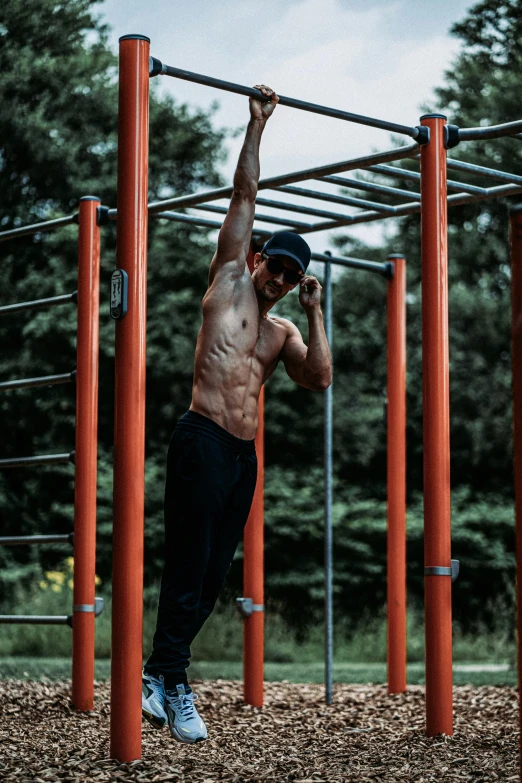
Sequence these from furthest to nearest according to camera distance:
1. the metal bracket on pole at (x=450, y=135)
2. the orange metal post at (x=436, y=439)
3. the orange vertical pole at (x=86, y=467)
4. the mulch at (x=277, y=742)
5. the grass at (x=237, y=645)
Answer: the grass at (x=237, y=645), the orange vertical pole at (x=86, y=467), the metal bracket on pole at (x=450, y=135), the orange metal post at (x=436, y=439), the mulch at (x=277, y=742)

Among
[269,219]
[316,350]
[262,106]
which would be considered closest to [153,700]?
[316,350]

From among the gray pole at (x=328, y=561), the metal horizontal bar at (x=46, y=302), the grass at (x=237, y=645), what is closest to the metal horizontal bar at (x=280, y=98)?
the gray pole at (x=328, y=561)

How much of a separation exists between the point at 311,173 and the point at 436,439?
1.52 meters

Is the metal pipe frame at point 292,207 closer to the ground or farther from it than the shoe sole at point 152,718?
farther from it

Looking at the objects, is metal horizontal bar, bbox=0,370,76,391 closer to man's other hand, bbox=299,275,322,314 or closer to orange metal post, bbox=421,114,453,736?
man's other hand, bbox=299,275,322,314

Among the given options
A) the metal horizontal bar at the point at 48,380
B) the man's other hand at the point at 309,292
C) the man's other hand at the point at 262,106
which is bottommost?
the metal horizontal bar at the point at 48,380

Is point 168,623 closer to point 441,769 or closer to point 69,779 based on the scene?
point 69,779

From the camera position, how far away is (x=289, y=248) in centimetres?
435

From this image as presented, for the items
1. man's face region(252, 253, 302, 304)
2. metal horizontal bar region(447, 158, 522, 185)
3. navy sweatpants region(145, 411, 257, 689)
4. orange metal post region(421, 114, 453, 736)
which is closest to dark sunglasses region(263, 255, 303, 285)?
man's face region(252, 253, 302, 304)

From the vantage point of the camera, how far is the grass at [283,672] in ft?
27.5

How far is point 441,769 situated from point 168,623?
1.12 meters

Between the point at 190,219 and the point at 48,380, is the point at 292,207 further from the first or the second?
the point at 48,380

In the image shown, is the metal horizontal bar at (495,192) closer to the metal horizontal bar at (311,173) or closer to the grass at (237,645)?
the metal horizontal bar at (311,173)

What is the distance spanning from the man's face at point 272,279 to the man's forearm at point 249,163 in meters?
0.30
